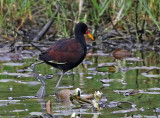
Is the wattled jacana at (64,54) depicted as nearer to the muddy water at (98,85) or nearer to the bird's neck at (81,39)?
the bird's neck at (81,39)

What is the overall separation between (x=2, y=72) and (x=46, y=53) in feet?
4.91

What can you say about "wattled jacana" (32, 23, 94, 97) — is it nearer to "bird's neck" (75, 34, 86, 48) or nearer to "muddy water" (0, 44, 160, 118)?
"bird's neck" (75, 34, 86, 48)

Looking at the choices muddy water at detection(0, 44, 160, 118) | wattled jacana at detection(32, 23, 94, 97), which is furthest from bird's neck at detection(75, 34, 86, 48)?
muddy water at detection(0, 44, 160, 118)

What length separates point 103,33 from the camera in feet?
36.7

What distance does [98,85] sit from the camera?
7.12 meters

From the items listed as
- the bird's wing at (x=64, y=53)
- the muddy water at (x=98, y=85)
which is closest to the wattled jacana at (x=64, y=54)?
the bird's wing at (x=64, y=53)

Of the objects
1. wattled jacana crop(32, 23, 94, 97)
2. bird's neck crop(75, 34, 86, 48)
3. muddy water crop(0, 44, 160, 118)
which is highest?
bird's neck crop(75, 34, 86, 48)

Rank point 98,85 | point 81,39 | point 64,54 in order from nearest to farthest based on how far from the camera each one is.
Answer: point 64,54, point 98,85, point 81,39

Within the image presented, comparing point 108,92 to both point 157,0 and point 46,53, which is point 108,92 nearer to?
point 46,53

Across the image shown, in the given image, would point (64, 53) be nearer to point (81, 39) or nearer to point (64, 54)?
point (64, 54)

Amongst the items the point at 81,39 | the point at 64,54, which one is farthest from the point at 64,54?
the point at 81,39

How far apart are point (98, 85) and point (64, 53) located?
680mm

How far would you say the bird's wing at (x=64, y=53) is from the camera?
22.5 feet

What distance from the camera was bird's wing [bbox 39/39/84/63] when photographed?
6859mm
